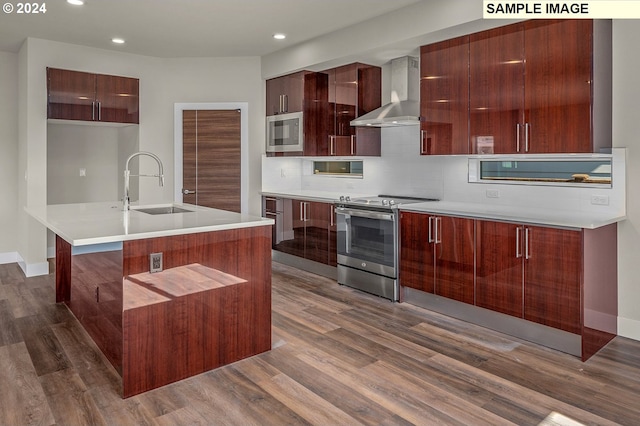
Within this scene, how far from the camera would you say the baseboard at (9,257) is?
19.3ft

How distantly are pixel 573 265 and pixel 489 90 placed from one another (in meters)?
1.52

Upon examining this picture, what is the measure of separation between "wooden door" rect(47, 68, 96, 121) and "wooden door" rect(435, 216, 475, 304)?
4.38 metres

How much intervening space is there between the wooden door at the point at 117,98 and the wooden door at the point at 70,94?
8 cm

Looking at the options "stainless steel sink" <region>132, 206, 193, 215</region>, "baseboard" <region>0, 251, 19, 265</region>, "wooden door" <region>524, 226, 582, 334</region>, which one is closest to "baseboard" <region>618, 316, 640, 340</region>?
"wooden door" <region>524, 226, 582, 334</region>

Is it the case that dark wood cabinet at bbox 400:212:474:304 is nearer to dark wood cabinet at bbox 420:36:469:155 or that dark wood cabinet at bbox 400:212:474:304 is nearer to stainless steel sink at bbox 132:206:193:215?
dark wood cabinet at bbox 420:36:469:155

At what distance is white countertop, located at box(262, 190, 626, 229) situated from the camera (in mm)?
2988

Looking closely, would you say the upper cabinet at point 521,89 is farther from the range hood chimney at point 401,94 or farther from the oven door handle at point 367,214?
the oven door handle at point 367,214

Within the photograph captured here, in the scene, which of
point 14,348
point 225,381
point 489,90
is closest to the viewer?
point 225,381

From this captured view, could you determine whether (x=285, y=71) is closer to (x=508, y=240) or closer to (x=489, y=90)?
(x=489, y=90)

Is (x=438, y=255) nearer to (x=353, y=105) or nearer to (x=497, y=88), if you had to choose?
(x=497, y=88)

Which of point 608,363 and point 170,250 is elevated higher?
point 170,250

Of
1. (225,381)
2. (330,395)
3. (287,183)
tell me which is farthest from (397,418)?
(287,183)

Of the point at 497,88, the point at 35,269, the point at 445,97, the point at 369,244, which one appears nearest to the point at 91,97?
the point at 35,269

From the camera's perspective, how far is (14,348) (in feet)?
10.3
